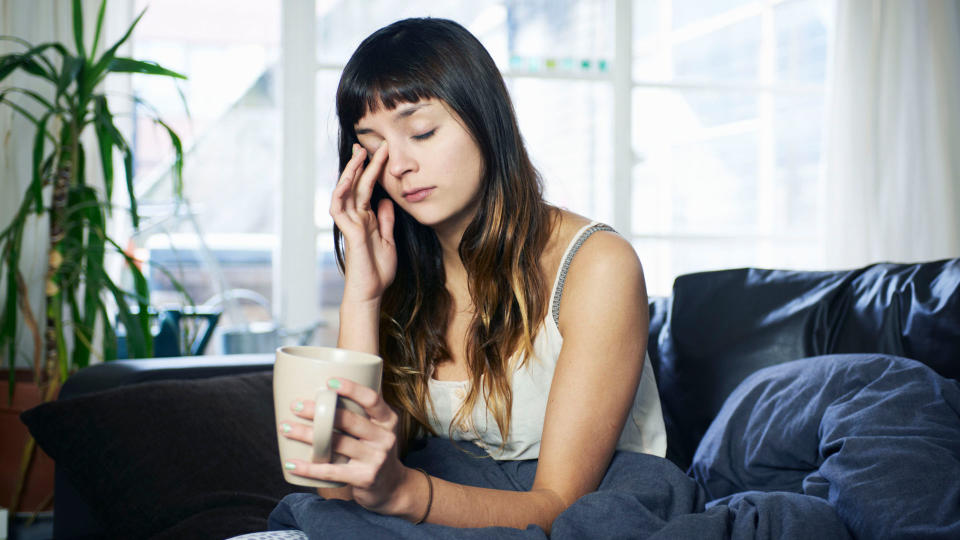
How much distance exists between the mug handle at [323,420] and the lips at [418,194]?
55 centimetres

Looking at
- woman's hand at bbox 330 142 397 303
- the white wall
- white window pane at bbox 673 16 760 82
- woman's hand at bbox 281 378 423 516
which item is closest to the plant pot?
the white wall

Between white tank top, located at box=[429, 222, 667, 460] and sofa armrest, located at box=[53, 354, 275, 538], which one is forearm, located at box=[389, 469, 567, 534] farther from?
sofa armrest, located at box=[53, 354, 275, 538]

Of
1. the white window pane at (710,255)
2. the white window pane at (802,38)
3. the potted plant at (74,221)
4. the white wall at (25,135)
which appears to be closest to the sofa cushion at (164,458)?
the potted plant at (74,221)

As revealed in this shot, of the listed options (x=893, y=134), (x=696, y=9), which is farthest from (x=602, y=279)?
(x=893, y=134)

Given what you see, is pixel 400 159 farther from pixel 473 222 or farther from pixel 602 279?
pixel 602 279

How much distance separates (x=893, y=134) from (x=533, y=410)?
314cm

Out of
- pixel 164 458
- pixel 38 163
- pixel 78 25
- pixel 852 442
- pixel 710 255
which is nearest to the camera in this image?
pixel 852 442

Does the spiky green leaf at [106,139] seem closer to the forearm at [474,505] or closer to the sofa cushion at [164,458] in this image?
the sofa cushion at [164,458]

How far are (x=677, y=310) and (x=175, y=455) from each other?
1.02 metres

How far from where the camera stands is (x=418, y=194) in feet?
3.93

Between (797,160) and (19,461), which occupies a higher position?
(797,160)

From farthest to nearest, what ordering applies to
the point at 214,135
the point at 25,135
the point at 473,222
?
the point at 214,135 < the point at 25,135 < the point at 473,222

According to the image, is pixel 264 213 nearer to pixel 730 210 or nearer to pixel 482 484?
pixel 730 210

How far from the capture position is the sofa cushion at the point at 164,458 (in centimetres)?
136
